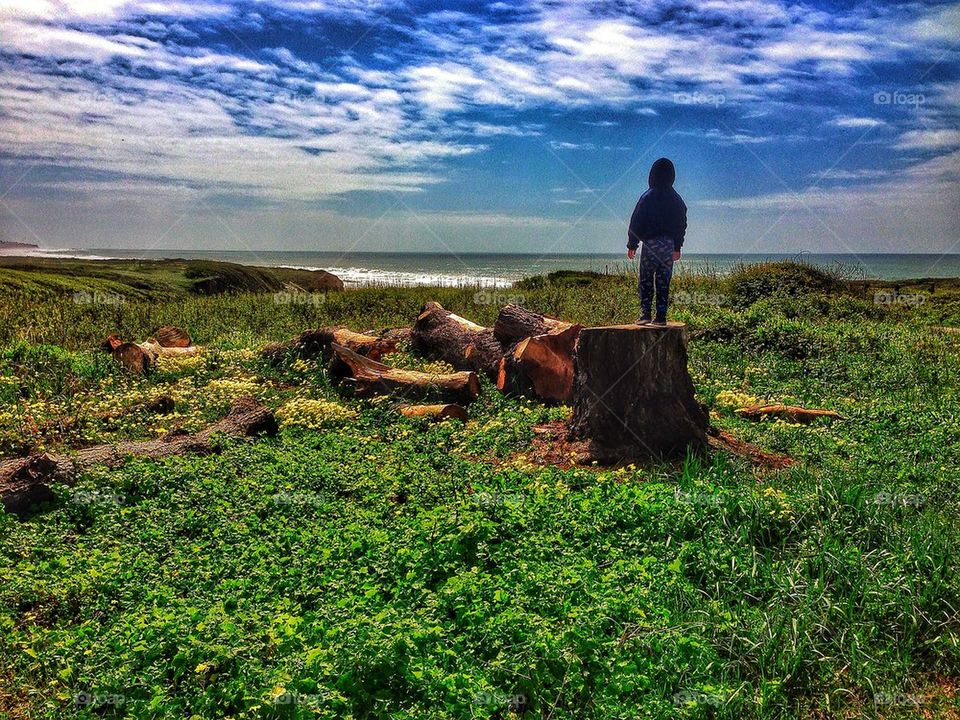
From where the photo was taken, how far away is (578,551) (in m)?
5.54

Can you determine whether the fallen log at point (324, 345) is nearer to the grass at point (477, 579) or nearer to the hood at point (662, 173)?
the grass at point (477, 579)

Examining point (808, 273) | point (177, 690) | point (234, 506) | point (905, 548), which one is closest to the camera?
point (177, 690)

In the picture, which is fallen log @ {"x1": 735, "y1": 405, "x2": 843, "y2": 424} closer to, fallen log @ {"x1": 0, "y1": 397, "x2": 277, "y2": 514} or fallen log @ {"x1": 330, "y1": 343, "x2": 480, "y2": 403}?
fallen log @ {"x1": 330, "y1": 343, "x2": 480, "y2": 403}

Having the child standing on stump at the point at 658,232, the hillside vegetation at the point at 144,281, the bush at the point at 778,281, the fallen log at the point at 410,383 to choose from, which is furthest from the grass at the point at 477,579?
the hillside vegetation at the point at 144,281

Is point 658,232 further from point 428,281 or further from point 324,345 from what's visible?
point 428,281

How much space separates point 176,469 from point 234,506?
1.21 meters

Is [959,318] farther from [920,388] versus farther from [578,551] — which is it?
[578,551]

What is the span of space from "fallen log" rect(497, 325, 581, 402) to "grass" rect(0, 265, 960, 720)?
4.60ft

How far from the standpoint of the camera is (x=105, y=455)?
25.3 ft

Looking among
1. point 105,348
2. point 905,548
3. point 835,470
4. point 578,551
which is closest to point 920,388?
point 835,470

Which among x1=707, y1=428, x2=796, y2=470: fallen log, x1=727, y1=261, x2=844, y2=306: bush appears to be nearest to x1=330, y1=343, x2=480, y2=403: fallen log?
x1=707, y1=428, x2=796, y2=470: fallen log

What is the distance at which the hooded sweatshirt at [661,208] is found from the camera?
8.95 metres

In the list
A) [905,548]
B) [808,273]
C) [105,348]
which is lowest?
[905,548]

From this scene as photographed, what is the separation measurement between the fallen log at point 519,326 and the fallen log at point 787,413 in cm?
317
